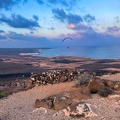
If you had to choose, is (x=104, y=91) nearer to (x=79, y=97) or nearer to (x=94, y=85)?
(x=94, y=85)

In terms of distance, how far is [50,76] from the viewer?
25281 millimetres

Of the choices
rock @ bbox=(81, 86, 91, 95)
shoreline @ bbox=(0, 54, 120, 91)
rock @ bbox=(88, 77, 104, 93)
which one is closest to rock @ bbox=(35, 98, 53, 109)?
rock @ bbox=(81, 86, 91, 95)

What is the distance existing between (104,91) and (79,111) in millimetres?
3421

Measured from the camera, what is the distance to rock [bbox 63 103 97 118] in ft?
52.0

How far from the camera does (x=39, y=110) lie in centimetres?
1758

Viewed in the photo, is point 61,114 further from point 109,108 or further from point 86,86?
point 86,86

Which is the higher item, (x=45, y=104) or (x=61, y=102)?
(x=61, y=102)

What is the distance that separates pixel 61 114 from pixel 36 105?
2381mm

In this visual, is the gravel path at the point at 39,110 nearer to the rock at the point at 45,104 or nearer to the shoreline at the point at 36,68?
the rock at the point at 45,104

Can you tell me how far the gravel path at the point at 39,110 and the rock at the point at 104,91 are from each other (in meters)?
→ 0.31

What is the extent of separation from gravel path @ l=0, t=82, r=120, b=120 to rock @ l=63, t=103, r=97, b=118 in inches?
12.5

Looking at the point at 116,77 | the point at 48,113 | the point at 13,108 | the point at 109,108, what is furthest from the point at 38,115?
the point at 116,77

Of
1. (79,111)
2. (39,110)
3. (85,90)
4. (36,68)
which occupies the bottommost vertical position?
(36,68)

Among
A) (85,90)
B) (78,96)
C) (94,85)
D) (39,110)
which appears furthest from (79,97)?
(39,110)
